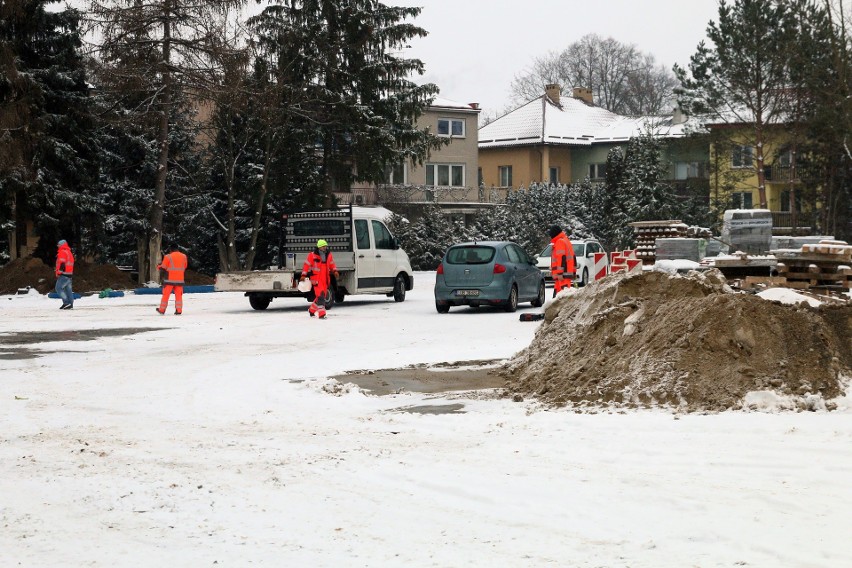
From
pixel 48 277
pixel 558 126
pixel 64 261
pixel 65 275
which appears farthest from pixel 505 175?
pixel 64 261

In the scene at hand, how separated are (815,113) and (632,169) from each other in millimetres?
8904

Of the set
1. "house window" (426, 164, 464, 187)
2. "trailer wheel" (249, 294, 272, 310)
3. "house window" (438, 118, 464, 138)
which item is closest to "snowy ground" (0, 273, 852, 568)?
"trailer wheel" (249, 294, 272, 310)

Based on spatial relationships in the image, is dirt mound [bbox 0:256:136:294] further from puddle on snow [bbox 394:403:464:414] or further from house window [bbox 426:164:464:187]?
house window [bbox 426:164:464:187]

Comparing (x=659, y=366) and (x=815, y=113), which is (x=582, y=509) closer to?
(x=659, y=366)

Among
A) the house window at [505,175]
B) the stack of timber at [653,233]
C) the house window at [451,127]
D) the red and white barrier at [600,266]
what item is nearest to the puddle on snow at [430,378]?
the stack of timber at [653,233]

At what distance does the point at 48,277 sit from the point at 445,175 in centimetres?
3807

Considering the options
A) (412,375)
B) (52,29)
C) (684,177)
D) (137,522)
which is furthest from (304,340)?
(684,177)

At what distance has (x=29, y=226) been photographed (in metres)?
47.2

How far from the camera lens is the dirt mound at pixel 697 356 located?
1077 cm

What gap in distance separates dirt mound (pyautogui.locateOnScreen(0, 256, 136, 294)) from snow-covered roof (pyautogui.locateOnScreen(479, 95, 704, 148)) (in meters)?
40.7

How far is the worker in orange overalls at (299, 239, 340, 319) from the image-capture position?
2338cm

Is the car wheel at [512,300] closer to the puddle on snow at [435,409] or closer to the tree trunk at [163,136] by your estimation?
the puddle on snow at [435,409]

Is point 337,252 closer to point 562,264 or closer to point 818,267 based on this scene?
point 562,264

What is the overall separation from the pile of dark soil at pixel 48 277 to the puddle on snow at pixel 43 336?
15.7 metres
